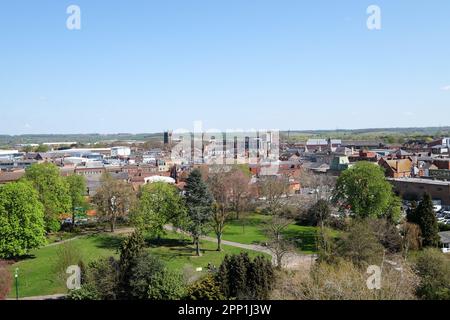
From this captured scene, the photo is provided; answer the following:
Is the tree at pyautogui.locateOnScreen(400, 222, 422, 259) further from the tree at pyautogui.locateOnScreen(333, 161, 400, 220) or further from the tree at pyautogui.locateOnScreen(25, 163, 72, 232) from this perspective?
the tree at pyautogui.locateOnScreen(25, 163, 72, 232)

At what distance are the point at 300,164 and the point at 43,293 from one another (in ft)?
167

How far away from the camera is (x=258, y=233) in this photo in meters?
35.0

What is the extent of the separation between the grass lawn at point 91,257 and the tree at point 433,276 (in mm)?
12094

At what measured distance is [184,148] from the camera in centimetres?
10362

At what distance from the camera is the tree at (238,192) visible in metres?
42.1

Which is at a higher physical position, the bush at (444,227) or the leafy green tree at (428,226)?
the leafy green tree at (428,226)

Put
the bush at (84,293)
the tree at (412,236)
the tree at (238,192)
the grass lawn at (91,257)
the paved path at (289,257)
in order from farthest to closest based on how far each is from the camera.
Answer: the tree at (238,192) < the tree at (412,236) < the paved path at (289,257) < the grass lawn at (91,257) < the bush at (84,293)

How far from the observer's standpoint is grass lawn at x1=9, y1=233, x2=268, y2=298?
22500 millimetres

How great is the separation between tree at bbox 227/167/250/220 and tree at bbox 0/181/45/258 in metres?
19.3

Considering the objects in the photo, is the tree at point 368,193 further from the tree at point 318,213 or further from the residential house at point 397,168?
the residential house at point 397,168

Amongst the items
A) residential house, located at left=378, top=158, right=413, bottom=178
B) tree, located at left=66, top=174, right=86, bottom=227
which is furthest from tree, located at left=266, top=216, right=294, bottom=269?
residential house, located at left=378, top=158, right=413, bottom=178

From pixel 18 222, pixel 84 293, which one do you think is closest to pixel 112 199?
pixel 18 222

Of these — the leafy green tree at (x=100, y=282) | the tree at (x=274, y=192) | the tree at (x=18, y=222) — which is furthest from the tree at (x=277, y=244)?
the tree at (x=18, y=222)
